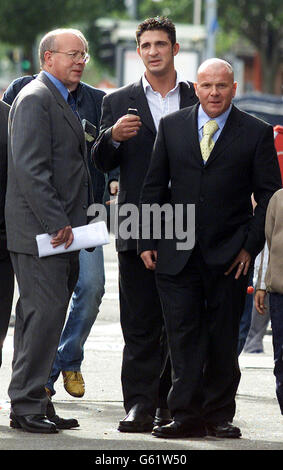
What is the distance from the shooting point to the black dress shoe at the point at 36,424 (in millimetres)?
6891

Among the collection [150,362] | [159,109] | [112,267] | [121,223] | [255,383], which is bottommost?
[112,267]

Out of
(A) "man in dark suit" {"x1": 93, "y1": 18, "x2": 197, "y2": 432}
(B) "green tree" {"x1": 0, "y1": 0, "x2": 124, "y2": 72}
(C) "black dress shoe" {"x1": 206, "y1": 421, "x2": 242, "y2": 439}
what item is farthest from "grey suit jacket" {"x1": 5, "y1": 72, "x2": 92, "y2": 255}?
(B) "green tree" {"x1": 0, "y1": 0, "x2": 124, "y2": 72}

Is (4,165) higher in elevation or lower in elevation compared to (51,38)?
lower

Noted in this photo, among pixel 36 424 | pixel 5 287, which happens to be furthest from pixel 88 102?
pixel 36 424

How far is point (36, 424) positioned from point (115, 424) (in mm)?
674

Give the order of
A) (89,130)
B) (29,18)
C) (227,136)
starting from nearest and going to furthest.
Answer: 1. (227,136)
2. (89,130)
3. (29,18)

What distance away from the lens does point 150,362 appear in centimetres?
728

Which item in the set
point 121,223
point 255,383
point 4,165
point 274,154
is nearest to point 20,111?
point 4,165

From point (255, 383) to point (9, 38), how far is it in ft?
116

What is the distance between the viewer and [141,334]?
7273mm

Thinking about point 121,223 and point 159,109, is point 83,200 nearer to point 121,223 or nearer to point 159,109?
point 121,223

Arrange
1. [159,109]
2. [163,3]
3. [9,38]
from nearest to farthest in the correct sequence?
[159,109] → [9,38] → [163,3]

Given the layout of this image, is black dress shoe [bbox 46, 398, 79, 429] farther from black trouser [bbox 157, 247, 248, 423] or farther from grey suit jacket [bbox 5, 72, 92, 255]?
grey suit jacket [bbox 5, 72, 92, 255]

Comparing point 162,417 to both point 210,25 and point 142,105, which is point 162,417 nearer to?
point 142,105
